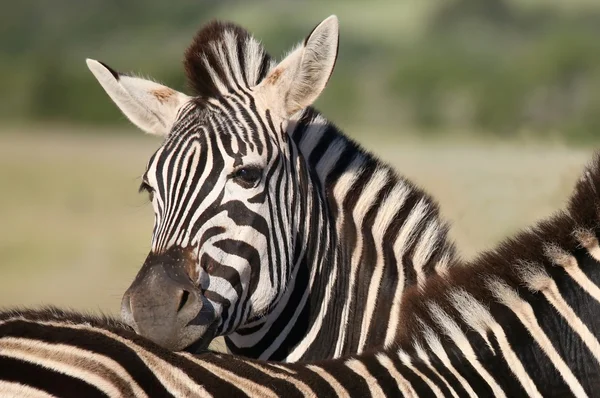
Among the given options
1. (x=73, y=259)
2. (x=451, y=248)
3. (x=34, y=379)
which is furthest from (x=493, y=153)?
(x=34, y=379)

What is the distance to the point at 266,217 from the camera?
4.88 metres

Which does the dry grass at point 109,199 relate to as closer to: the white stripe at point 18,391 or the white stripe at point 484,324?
the white stripe at point 484,324

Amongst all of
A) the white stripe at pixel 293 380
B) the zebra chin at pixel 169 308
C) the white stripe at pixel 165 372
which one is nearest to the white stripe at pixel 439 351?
the white stripe at pixel 293 380

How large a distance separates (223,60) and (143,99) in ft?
1.71

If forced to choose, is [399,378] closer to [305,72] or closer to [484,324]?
[484,324]

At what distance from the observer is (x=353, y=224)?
541cm

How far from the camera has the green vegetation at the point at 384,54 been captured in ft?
122

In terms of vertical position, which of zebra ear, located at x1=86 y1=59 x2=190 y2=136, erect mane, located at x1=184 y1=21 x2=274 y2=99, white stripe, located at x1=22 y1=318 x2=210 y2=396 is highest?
erect mane, located at x1=184 y1=21 x2=274 y2=99

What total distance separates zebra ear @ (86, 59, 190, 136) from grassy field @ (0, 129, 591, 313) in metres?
0.64

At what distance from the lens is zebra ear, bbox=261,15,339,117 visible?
509 cm

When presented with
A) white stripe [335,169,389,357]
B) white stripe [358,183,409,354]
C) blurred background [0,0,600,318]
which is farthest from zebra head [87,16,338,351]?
blurred background [0,0,600,318]

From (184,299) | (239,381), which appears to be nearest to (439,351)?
(239,381)

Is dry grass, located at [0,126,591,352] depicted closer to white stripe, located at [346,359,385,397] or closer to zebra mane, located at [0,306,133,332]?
zebra mane, located at [0,306,133,332]

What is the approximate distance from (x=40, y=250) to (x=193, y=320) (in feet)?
55.6
